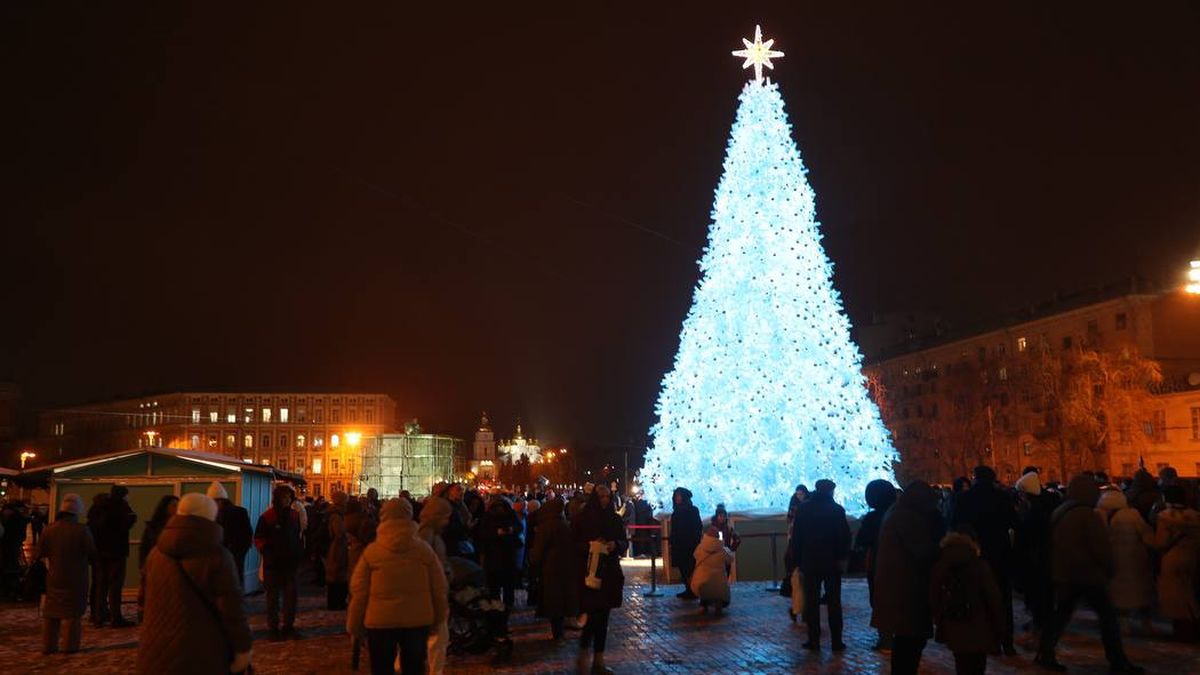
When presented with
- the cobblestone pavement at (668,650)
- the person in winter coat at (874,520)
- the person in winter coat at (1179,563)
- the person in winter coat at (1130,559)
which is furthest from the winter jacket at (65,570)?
the person in winter coat at (1179,563)

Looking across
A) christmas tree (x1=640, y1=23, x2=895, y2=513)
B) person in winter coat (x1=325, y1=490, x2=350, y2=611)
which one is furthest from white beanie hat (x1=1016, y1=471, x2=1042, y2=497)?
christmas tree (x1=640, y1=23, x2=895, y2=513)

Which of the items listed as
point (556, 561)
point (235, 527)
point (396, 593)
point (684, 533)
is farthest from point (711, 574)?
point (396, 593)

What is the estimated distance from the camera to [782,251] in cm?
2373

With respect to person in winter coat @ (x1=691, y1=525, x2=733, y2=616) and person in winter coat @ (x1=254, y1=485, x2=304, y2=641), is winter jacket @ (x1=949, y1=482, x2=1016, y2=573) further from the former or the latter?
person in winter coat @ (x1=254, y1=485, x2=304, y2=641)

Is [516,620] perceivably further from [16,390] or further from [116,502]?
[16,390]

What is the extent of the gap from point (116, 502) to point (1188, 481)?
15567 mm

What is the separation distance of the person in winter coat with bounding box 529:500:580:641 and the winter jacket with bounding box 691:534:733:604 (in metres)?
3.45

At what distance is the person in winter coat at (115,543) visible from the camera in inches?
565

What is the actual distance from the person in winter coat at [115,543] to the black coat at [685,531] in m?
8.31

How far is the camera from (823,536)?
467 inches

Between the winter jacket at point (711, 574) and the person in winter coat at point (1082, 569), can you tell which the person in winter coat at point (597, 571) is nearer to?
the winter jacket at point (711, 574)

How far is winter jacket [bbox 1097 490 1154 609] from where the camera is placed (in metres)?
11.8

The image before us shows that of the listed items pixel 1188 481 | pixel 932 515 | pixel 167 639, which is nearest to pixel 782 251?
pixel 1188 481

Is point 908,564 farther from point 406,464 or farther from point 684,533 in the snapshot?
point 406,464
